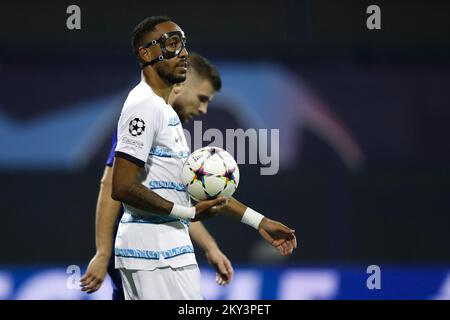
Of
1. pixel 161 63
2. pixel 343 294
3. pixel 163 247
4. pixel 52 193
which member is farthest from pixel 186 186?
pixel 52 193

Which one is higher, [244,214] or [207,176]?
[207,176]

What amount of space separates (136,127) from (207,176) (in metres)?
0.37

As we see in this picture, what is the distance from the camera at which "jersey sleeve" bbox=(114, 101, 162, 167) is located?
3.82 metres

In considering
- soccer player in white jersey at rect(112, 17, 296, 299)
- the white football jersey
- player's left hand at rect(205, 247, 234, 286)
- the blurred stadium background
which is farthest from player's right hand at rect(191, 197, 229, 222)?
the blurred stadium background

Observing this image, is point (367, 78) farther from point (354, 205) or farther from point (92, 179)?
point (92, 179)

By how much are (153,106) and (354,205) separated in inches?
162

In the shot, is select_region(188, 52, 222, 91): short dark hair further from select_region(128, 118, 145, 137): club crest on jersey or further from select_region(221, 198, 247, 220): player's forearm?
select_region(128, 118, 145, 137): club crest on jersey

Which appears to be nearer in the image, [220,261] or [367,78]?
[220,261]

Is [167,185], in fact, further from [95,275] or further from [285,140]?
[285,140]

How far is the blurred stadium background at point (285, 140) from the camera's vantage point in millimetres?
7637

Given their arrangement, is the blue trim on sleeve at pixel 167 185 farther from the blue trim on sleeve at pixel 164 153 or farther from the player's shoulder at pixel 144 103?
the player's shoulder at pixel 144 103

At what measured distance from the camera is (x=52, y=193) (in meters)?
7.69

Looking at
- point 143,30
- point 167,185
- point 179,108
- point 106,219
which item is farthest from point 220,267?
point 143,30

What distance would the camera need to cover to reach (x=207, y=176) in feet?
13.1
